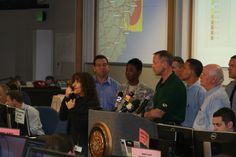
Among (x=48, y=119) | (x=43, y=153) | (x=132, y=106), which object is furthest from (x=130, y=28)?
(x=43, y=153)

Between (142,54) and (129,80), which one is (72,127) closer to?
(129,80)

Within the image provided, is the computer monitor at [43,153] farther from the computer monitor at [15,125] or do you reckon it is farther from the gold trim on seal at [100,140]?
the computer monitor at [15,125]

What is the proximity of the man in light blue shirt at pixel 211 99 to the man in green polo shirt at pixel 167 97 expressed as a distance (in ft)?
0.62

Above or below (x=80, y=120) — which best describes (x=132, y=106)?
above

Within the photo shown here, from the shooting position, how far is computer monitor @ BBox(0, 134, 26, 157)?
3245 mm

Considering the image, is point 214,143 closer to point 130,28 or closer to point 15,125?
point 15,125

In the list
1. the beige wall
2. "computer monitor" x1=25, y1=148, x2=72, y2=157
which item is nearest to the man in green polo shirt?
"computer monitor" x1=25, y1=148, x2=72, y2=157

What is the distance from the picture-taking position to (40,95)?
10.5 meters

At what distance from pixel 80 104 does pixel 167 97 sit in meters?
0.76

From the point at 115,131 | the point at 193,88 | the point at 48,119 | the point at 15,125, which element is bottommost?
the point at 48,119

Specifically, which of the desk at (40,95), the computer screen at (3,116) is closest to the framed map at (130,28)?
the desk at (40,95)

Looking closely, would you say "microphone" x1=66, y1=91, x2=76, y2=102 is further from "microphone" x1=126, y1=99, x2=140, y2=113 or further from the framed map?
the framed map

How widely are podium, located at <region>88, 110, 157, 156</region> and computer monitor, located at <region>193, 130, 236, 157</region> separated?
0.82 ft

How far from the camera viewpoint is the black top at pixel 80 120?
16.0ft
